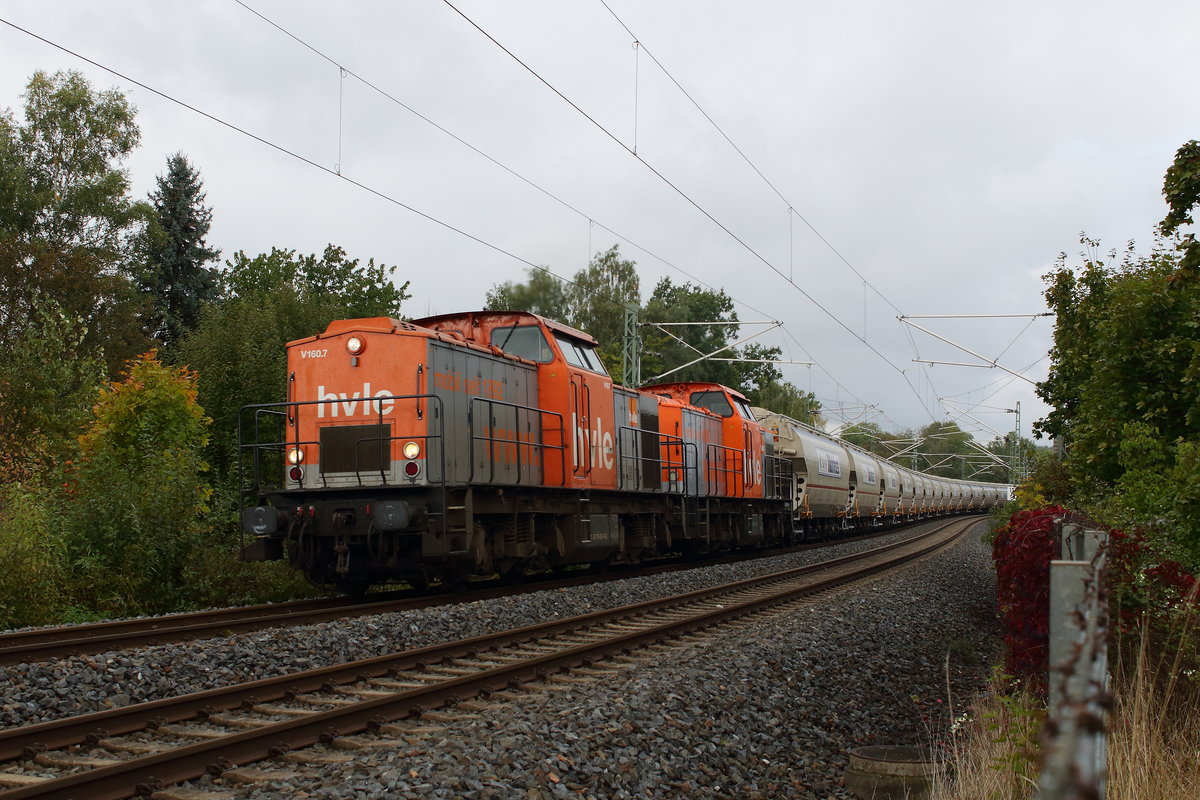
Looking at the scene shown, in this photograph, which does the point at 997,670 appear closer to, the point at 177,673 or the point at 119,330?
the point at 177,673

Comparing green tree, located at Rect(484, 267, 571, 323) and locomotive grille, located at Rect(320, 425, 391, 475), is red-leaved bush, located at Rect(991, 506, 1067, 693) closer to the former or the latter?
locomotive grille, located at Rect(320, 425, 391, 475)

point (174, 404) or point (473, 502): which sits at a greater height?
point (174, 404)

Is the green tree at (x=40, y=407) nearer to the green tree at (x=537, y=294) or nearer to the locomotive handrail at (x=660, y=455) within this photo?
the locomotive handrail at (x=660, y=455)

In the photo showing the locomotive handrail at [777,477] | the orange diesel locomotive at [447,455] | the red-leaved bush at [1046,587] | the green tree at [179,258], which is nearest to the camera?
the red-leaved bush at [1046,587]

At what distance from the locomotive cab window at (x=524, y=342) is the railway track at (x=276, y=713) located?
441cm

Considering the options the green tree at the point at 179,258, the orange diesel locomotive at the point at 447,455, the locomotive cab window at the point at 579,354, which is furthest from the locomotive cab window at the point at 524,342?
the green tree at the point at 179,258

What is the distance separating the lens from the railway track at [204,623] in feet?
24.0

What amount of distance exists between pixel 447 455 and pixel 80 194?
3073 cm

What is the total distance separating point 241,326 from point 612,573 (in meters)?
10.6

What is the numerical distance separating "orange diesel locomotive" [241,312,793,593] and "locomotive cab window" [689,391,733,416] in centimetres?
616

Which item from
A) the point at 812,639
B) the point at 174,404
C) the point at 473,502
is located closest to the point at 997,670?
the point at 812,639

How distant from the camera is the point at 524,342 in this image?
42.3ft

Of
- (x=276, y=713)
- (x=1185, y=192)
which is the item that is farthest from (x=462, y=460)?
(x=1185, y=192)

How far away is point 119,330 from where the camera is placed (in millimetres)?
33875
